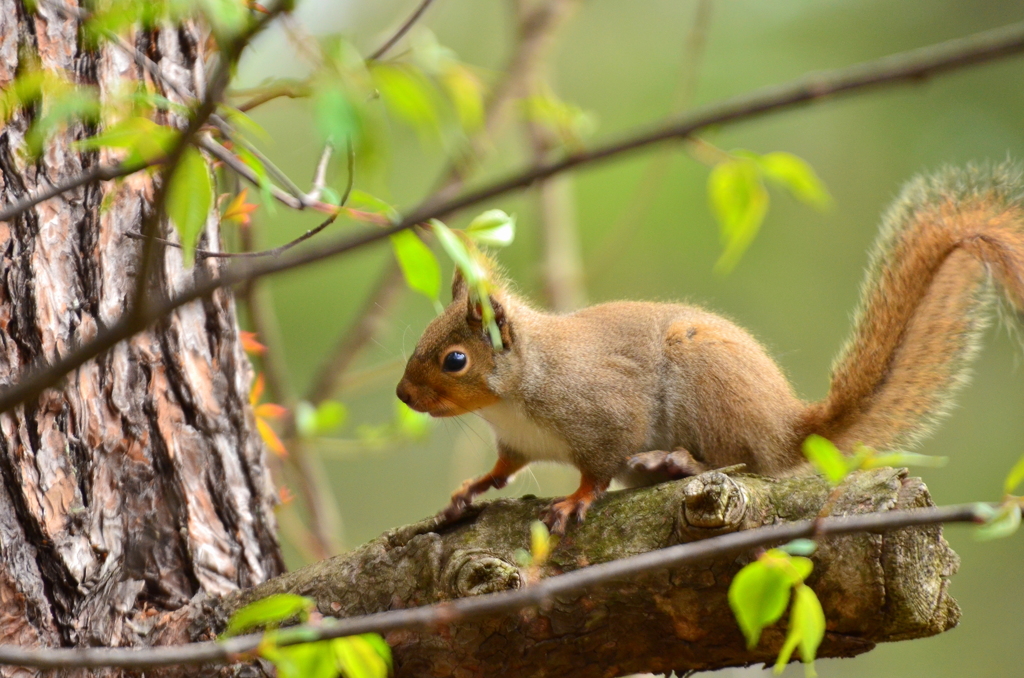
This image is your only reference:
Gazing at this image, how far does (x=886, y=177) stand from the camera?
5.45m

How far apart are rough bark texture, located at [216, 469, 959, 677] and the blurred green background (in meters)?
3.42

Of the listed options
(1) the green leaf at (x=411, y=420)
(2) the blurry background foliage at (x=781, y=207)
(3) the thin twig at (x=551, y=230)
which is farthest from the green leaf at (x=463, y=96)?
(2) the blurry background foliage at (x=781, y=207)

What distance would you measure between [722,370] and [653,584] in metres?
0.93

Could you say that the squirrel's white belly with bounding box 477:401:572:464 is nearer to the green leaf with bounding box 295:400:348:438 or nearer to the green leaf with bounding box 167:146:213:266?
the green leaf with bounding box 295:400:348:438

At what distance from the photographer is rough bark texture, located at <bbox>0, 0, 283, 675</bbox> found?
1662 mm

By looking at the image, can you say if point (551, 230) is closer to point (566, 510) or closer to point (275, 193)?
point (566, 510)

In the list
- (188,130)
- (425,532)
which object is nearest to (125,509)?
(425,532)

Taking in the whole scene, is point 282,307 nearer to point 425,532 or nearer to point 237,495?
point 237,495

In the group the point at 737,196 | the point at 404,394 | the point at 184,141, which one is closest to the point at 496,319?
the point at 404,394

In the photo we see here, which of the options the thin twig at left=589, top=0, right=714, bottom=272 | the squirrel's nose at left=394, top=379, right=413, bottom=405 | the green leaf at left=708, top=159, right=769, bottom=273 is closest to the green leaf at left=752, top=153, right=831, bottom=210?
the green leaf at left=708, top=159, right=769, bottom=273

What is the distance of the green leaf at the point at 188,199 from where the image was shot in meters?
0.87

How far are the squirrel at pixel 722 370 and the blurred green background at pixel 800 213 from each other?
2630mm

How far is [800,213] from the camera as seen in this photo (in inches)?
223

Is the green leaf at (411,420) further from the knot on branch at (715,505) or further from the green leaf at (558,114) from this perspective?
the knot on branch at (715,505)
